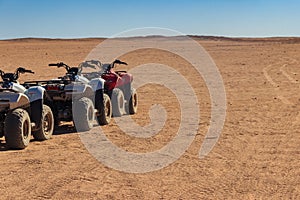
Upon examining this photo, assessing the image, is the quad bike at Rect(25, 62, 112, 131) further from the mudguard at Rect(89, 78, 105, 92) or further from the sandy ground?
the sandy ground

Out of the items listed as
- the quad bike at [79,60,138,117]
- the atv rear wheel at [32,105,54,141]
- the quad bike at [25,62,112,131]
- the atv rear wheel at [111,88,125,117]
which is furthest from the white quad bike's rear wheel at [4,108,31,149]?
the atv rear wheel at [111,88,125,117]

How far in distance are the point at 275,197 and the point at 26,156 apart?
12.2 ft

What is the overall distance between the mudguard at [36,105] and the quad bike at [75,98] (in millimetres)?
909

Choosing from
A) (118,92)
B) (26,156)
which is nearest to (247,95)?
(118,92)

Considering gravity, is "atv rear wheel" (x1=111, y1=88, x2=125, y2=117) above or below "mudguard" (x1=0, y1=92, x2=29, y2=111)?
below

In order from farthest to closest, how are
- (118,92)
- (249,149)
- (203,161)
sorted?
(118,92), (249,149), (203,161)

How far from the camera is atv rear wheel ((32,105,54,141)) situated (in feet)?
30.0

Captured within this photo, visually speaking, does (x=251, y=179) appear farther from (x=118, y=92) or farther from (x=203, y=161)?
(x=118, y=92)

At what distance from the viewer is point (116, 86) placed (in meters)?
12.0

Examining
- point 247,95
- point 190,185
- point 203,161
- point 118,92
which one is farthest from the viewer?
point 247,95

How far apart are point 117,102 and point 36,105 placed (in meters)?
3.14

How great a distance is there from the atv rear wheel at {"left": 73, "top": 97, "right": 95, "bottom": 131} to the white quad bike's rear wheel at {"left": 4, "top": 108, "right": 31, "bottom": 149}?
1.55 m

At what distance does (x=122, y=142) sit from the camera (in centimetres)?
922

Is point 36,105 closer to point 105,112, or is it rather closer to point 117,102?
point 105,112
